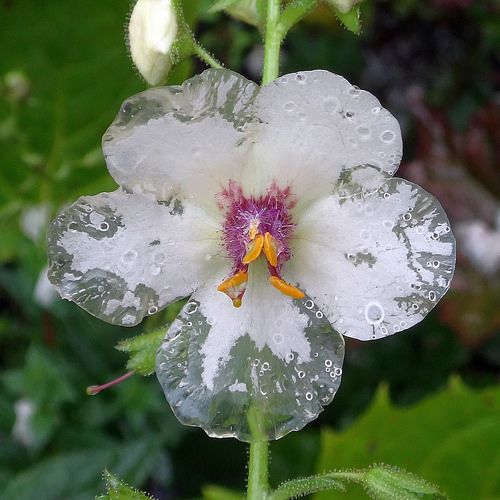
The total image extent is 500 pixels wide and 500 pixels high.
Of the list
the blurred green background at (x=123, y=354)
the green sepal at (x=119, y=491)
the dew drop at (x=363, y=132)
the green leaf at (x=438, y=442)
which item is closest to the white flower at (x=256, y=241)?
the dew drop at (x=363, y=132)

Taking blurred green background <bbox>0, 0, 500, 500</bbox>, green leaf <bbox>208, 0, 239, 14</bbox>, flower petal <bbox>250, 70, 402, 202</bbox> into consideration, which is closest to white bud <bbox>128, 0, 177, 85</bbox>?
green leaf <bbox>208, 0, 239, 14</bbox>

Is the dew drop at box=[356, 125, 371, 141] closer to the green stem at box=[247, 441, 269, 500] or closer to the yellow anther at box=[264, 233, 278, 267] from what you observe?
the yellow anther at box=[264, 233, 278, 267]

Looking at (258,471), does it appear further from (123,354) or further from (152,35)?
(123,354)

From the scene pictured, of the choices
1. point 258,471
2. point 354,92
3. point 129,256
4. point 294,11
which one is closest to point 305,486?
point 258,471

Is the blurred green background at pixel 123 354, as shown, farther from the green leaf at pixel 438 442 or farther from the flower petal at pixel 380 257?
the flower petal at pixel 380 257

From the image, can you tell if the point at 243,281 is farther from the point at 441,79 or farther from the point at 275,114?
the point at 441,79
